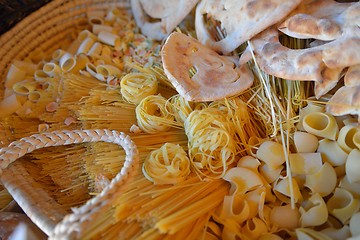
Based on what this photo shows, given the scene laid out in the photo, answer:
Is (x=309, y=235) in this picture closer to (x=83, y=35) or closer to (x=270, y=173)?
(x=270, y=173)

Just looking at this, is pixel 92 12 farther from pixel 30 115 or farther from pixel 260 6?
pixel 260 6

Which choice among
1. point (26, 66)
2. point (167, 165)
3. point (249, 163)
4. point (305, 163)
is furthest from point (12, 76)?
point (305, 163)

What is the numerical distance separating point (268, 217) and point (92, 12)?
926 millimetres

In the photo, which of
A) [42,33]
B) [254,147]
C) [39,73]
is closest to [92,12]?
[42,33]

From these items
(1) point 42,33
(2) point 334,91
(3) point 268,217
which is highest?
(1) point 42,33

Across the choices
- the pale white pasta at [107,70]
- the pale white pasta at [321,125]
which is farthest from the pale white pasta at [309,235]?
the pale white pasta at [107,70]

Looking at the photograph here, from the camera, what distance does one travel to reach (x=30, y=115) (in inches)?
46.4

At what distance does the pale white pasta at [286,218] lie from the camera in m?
0.90

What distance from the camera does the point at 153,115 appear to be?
1.06 meters

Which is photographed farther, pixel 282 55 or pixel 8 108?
pixel 8 108

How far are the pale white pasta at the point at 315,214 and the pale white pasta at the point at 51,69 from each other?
0.78 meters

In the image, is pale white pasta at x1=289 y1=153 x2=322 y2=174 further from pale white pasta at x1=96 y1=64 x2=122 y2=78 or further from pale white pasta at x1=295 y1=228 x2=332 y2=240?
pale white pasta at x1=96 y1=64 x2=122 y2=78

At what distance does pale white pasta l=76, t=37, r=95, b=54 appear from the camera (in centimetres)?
135

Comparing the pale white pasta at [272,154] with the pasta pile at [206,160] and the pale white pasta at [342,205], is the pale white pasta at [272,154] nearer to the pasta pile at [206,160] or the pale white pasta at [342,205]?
the pasta pile at [206,160]
